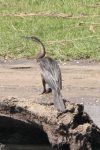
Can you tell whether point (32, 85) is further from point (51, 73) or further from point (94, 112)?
point (51, 73)

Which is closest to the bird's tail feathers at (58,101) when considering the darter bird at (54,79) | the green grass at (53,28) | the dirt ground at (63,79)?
the darter bird at (54,79)

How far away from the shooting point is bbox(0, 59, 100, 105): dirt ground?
23.5 ft

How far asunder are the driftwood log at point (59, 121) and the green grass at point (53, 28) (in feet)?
18.7

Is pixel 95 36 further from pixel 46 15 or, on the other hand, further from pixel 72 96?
pixel 72 96

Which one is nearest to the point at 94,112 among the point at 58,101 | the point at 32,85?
the point at 58,101

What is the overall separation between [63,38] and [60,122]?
7572 mm

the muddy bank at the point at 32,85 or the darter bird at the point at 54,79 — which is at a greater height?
the darter bird at the point at 54,79

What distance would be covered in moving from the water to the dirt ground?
0.87 feet

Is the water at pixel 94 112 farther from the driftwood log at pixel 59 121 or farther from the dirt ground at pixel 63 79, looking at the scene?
the driftwood log at pixel 59 121

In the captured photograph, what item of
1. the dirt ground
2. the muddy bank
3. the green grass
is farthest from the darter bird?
the green grass

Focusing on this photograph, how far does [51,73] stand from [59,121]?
32.8 inches

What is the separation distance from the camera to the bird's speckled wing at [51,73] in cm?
471

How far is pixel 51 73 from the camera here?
16.3ft

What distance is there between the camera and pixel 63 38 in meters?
11.7
